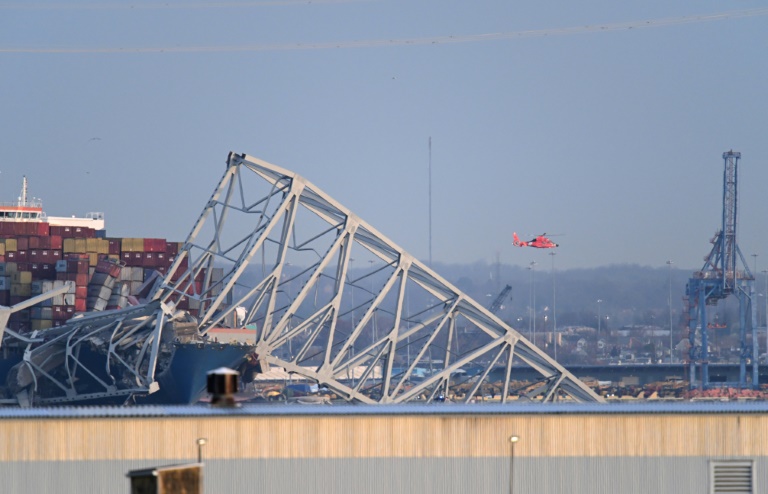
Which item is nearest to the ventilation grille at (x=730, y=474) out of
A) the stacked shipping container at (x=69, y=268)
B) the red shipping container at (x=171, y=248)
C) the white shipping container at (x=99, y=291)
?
the stacked shipping container at (x=69, y=268)

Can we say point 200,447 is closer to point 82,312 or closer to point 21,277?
point 82,312

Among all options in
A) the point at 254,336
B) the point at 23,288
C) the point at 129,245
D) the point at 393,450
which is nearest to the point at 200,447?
the point at 393,450

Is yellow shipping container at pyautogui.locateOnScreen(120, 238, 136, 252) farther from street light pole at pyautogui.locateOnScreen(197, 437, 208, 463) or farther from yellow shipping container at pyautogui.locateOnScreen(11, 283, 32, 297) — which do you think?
street light pole at pyautogui.locateOnScreen(197, 437, 208, 463)

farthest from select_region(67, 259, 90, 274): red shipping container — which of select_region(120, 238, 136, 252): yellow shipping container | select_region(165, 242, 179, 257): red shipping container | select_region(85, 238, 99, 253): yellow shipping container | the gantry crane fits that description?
the gantry crane

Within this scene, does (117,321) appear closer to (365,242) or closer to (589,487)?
(365,242)

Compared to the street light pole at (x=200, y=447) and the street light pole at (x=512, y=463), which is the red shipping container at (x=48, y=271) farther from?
the street light pole at (x=512, y=463)

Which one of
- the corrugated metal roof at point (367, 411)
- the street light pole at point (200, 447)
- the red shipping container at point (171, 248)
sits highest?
the red shipping container at point (171, 248)

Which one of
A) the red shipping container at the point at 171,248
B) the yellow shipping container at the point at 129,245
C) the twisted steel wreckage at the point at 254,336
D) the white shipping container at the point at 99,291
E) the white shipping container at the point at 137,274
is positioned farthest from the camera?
the red shipping container at the point at 171,248
